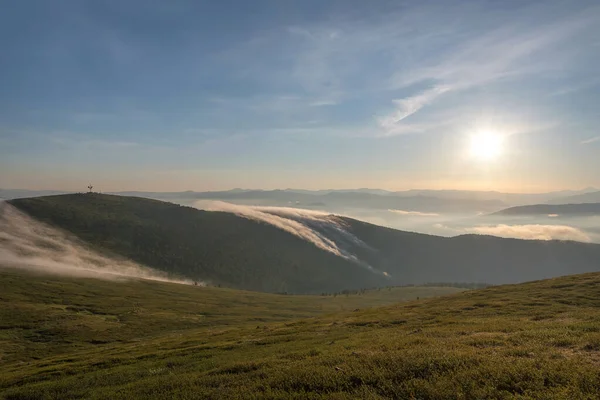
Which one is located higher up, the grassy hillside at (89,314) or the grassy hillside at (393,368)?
the grassy hillside at (393,368)

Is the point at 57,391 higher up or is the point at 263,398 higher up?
the point at 263,398

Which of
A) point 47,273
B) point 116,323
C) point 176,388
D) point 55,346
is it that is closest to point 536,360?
point 176,388

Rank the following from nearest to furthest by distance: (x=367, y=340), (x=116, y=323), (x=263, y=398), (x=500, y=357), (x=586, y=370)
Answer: (x=586, y=370)
(x=263, y=398)
(x=500, y=357)
(x=367, y=340)
(x=116, y=323)

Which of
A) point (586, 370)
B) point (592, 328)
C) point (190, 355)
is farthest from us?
point (190, 355)

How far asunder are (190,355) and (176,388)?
54.5 ft

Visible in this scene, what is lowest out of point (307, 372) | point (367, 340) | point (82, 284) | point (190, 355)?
point (82, 284)

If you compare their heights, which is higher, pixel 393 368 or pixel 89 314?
pixel 393 368

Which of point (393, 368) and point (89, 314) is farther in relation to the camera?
point (89, 314)

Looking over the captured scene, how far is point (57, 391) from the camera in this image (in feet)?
87.7

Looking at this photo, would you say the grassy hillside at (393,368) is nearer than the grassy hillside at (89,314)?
Yes

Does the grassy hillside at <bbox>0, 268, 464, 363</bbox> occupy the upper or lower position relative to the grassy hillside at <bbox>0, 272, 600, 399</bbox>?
lower

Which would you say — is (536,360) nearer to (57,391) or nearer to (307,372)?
(307,372)

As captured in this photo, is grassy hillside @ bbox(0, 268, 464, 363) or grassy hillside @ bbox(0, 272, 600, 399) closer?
grassy hillside @ bbox(0, 272, 600, 399)

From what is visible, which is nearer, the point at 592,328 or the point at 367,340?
the point at 592,328
